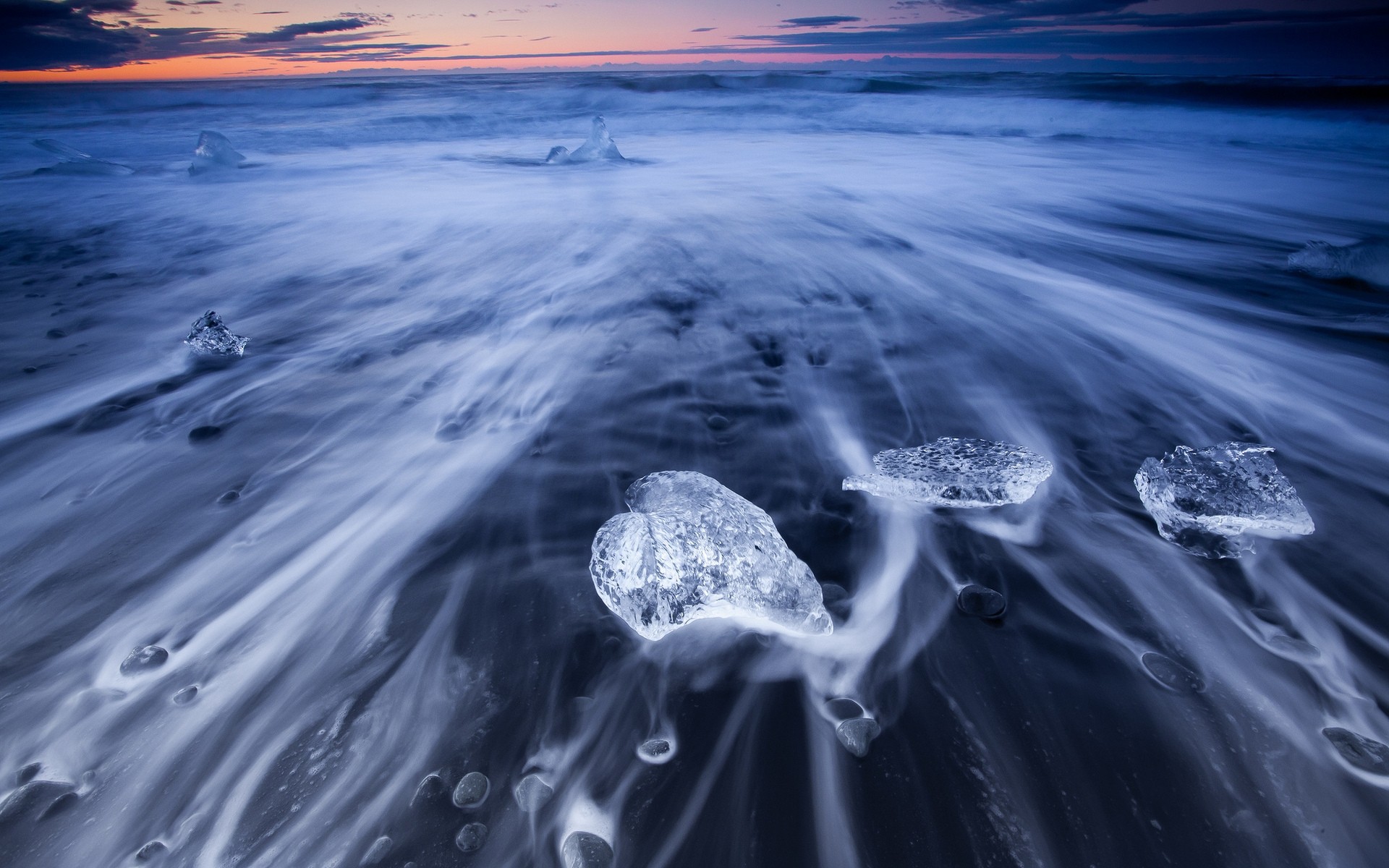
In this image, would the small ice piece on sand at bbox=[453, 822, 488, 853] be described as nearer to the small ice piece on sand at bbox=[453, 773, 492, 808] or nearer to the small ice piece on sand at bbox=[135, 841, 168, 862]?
the small ice piece on sand at bbox=[453, 773, 492, 808]

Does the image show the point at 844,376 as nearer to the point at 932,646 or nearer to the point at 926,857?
the point at 932,646

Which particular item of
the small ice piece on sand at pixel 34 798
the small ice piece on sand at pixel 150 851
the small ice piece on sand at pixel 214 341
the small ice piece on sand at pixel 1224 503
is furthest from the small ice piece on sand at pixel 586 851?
the small ice piece on sand at pixel 214 341

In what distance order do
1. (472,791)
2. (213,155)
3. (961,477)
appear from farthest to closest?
(213,155) < (961,477) < (472,791)

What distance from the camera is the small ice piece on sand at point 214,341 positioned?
12.8 ft

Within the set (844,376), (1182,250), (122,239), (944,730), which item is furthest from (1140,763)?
(122,239)

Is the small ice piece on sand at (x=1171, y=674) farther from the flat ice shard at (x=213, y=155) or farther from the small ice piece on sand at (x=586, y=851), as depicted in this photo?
the flat ice shard at (x=213, y=155)

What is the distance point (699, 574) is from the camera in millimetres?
1803

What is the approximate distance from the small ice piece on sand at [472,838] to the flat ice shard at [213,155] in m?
14.6

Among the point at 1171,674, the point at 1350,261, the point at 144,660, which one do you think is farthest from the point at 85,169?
the point at 1350,261

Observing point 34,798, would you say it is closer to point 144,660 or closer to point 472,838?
point 144,660

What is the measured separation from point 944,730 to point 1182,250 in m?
7.12

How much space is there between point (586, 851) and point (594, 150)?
43.4 ft

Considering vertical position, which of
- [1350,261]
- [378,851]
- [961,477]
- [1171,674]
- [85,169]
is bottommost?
[85,169]

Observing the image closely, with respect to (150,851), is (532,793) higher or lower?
higher
